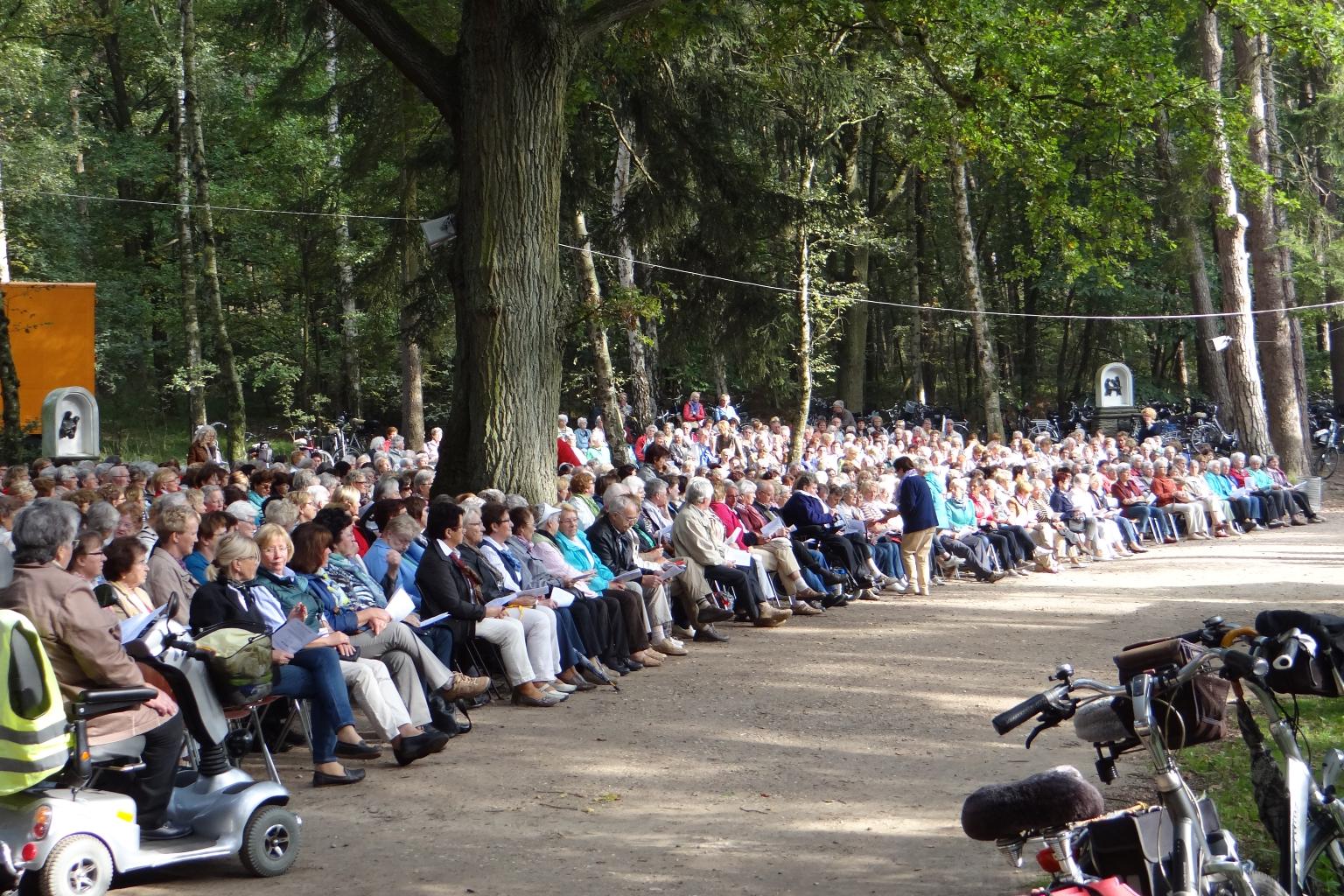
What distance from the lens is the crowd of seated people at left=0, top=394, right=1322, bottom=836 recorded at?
6.51m

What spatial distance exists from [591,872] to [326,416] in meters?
27.0

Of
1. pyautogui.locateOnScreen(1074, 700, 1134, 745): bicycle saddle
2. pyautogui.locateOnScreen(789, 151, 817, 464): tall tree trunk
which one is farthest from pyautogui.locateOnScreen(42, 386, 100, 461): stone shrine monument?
pyautogui.locateOnScreen(1074, 700, 1134, 745): bicycle saddle

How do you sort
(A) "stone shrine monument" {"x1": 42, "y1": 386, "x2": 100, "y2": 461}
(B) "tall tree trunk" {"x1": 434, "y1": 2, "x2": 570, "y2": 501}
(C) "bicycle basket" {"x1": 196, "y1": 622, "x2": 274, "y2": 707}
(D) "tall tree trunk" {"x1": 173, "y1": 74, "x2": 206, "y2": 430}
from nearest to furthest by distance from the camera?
(C) "bicycle basket" {"x1": 196, "y1": 622, "x2": 274, "y2": 707} < (B) "tall tree trunk" {"x1": 434, "y1": 2, "x2": 570, "y2": 501} < (A) "stone shrine monument" {"x1": 42, "y1": 386, "x2": 100, "y2": 461} < (D) "tall tree trunk" {"x1": 173, "y1": 74, "x2": 206, "y2": 430}

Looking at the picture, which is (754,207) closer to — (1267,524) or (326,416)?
(1267,524)

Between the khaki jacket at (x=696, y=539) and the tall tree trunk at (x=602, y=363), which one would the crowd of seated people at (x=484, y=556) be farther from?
the tall tree trunk at (x=602, y=363)

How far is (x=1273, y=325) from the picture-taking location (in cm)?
2461

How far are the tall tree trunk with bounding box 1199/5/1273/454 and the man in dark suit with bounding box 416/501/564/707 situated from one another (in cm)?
1778

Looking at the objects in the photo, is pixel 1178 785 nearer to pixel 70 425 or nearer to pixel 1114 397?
pixel 70 425

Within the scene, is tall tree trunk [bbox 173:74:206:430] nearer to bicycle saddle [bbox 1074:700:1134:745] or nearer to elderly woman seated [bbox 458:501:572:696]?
elderly woman seated [bbox 458:501:572:696]

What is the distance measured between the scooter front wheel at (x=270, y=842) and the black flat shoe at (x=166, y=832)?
0.24 meters

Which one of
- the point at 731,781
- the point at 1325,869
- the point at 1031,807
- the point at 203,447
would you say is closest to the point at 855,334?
the point at 203,447

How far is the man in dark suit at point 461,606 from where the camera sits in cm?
826

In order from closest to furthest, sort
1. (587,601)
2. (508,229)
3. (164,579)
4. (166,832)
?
1. (166,832)
2. (164,579)
3. (587,601)
4. (508,229)

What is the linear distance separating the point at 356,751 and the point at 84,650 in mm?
2357
